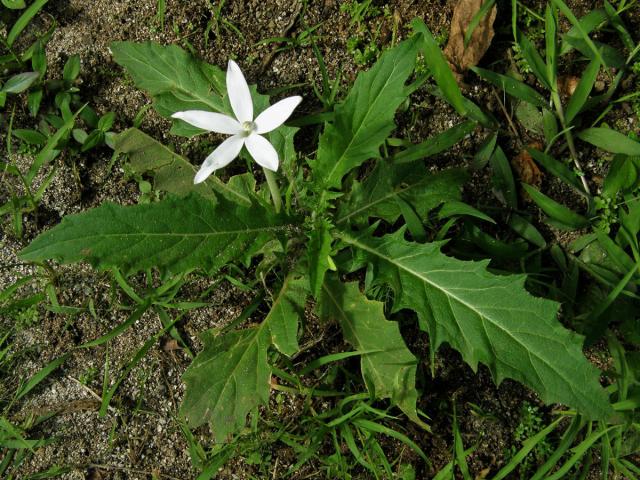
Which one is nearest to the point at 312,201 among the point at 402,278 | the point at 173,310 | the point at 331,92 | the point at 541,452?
the point at 402,278

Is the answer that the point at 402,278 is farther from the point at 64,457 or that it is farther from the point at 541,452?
the point at 64,457

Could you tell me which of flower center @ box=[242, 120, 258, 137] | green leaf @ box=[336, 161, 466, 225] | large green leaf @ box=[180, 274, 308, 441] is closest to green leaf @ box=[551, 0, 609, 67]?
green leaf @ box=[336, 161, 466, 225]

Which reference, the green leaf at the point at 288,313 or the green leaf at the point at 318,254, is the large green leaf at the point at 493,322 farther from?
the green leaf at the point at 288,313

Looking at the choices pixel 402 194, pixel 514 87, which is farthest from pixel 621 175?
pixel 402 194

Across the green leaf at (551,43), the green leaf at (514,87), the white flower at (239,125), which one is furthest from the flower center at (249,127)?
the green leaf at (551,43)

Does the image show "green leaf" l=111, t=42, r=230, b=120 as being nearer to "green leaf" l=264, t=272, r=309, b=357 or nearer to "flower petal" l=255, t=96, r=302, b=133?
"flower petal" l=255, t=96, r=302, b=133

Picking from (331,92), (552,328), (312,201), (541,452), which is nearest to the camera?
(552,328)

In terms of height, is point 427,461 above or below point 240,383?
below
